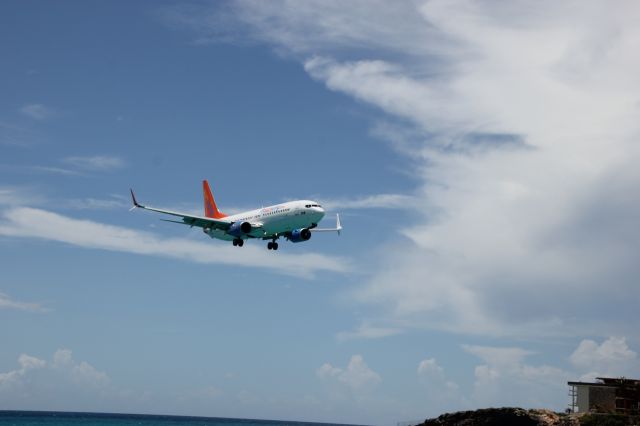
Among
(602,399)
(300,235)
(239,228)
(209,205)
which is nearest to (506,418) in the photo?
(602,399)

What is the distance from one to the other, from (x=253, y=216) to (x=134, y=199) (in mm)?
15708

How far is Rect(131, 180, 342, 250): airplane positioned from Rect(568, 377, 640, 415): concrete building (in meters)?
37.4

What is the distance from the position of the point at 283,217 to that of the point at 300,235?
399cm

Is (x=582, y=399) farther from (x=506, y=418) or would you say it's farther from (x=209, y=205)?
(x=209, y=205)

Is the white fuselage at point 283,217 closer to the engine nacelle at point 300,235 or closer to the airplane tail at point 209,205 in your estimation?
the engine nacelle at point 300,235

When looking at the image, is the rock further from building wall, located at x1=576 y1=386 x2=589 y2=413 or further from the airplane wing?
the airplane wing

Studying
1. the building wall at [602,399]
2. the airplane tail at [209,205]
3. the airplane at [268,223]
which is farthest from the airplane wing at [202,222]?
the building wall at [602,399]

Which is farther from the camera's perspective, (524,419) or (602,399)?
(524,419)

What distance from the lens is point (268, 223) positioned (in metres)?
95.6

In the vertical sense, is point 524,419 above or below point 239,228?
below

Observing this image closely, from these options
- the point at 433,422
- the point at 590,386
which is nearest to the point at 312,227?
the point at 433,422

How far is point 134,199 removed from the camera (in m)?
91.2

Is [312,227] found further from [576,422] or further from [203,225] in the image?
[576,422]

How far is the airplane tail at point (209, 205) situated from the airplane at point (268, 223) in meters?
23.8
